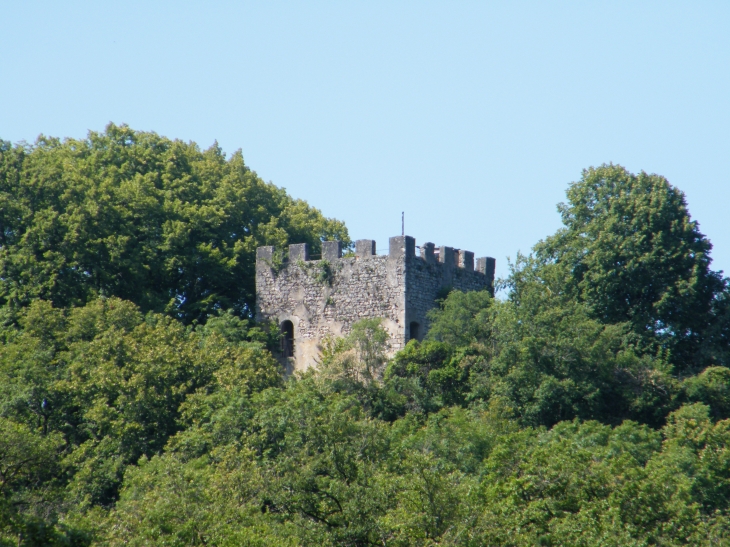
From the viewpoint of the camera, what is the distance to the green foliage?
4356cm

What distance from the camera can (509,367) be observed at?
37562mm

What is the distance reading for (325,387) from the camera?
37938 millimetres

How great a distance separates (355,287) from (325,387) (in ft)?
12.6

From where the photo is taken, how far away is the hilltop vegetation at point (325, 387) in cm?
3014

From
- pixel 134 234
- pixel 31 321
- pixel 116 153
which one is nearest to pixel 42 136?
pixel 116 153

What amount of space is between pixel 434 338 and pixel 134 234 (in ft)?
35.2

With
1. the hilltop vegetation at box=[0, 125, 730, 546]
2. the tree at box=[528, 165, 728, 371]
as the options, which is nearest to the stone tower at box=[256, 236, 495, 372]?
the hilltop vegetation at box=[0, 125, 730, 546]

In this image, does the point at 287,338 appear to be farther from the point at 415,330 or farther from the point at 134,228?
the point at 134,228

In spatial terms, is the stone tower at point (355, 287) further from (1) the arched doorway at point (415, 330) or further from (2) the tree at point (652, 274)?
(2) the tree at point (652, 274)

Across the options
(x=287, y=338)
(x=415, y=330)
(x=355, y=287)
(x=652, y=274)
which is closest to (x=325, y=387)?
(x=415, y=330)

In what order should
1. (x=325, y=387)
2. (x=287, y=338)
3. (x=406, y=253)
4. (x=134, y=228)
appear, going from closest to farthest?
(x=325, y=387) < (x=406, y=253) < (x=287, y=338) < (x=134, y=228)

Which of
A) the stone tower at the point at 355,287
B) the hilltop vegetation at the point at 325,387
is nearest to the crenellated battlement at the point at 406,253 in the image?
the stone tower at the point at 355,287

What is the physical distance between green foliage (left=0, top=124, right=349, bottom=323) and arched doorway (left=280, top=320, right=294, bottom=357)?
2.95 m

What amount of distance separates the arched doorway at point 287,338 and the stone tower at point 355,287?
0.03 m
